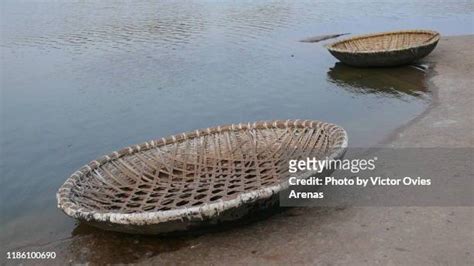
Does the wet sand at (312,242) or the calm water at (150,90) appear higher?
the wet sand at (312,242)

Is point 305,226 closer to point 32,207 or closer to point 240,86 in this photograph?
point 32,207

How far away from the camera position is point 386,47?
33.1 ft

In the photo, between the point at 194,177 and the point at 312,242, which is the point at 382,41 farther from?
the point at 312,242

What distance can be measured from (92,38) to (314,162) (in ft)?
36.4

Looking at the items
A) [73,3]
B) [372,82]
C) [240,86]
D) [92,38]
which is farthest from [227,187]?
[73,3]

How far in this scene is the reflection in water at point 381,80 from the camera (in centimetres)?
794

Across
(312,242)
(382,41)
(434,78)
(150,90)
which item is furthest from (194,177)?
(382,41)

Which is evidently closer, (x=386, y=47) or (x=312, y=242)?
(x=312, y=242)

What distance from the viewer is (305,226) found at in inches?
152

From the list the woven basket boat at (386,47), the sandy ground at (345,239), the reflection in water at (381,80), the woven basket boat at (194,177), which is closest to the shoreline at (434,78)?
the reflection in water at (381,80)

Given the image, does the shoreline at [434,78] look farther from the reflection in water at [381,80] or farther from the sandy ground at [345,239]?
the sandy ground at [345,239]

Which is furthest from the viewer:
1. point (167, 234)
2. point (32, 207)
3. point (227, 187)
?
point (32, 207)

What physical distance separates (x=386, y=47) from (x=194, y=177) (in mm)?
6828

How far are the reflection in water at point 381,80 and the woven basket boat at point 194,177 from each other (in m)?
3.53
